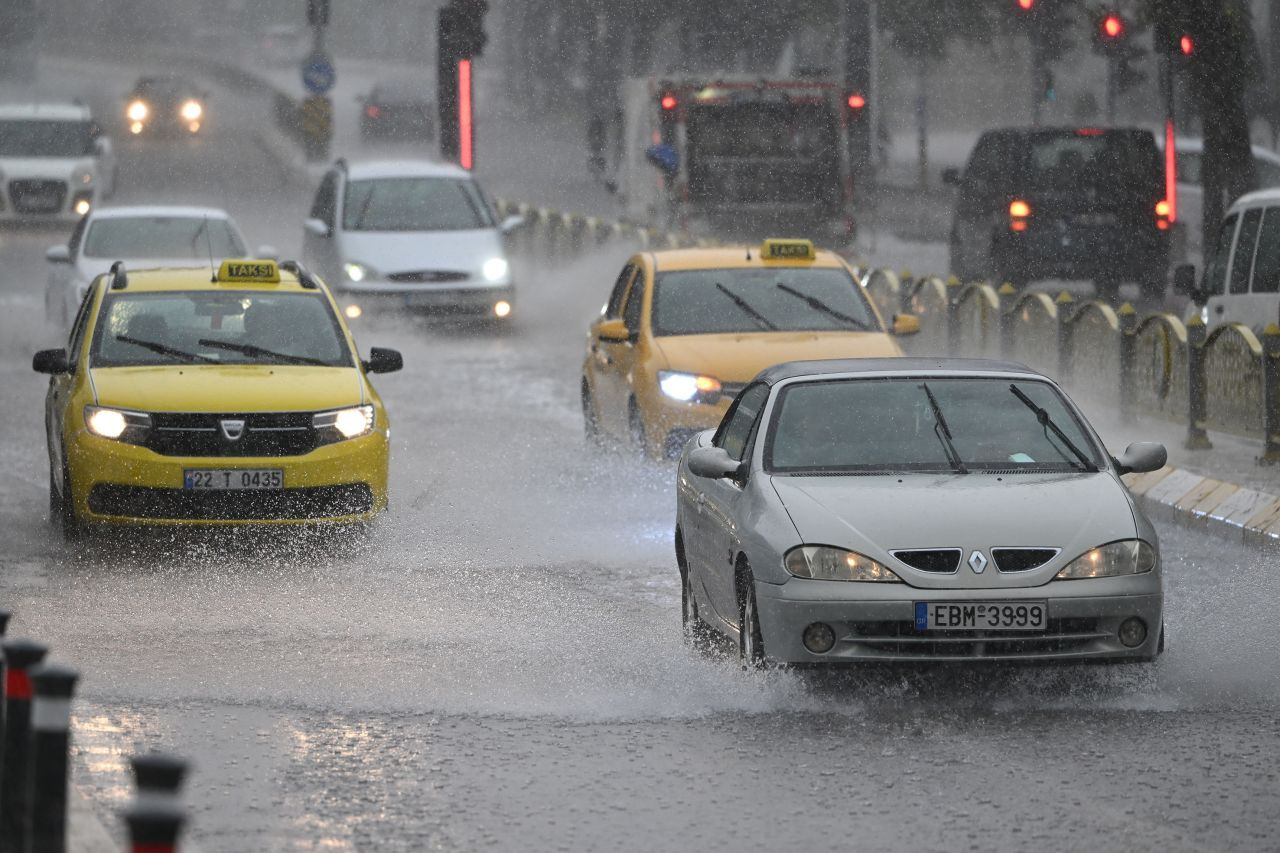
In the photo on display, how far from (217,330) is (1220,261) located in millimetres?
7392

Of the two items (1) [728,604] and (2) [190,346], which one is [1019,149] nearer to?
(2) [190,346]

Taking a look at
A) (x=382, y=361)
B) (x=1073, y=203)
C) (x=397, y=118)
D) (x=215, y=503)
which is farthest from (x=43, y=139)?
(x=397, y=118)

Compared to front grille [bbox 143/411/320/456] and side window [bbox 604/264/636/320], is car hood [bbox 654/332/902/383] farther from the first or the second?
front grille [bbox 143/411/320/456]

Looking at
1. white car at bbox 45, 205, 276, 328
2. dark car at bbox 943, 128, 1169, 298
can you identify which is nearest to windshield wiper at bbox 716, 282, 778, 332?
white car at bbox 45, 205, 276, 328

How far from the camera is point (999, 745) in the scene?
790 cm

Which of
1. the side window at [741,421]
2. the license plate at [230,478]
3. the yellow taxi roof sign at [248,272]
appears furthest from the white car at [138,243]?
the side window at [741,421]

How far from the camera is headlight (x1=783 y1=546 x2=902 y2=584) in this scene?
8477 mm

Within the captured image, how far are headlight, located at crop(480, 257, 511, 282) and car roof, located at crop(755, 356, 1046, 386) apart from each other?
16378mm

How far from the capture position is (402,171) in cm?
2738

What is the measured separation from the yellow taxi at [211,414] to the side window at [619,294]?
12.1 feet

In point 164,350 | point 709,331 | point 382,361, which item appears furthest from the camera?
point 709,331

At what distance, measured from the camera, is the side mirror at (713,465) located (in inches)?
365

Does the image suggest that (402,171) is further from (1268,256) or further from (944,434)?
(944,434)

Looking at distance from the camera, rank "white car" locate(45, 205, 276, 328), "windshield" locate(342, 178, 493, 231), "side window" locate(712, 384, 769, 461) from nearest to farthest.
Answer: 1. "side window" locate(712, 384, 769, 461)
2. "white car" locate(45, 205, 276, 328)
3. "windshield" locate(342, 178, 493, 231)
